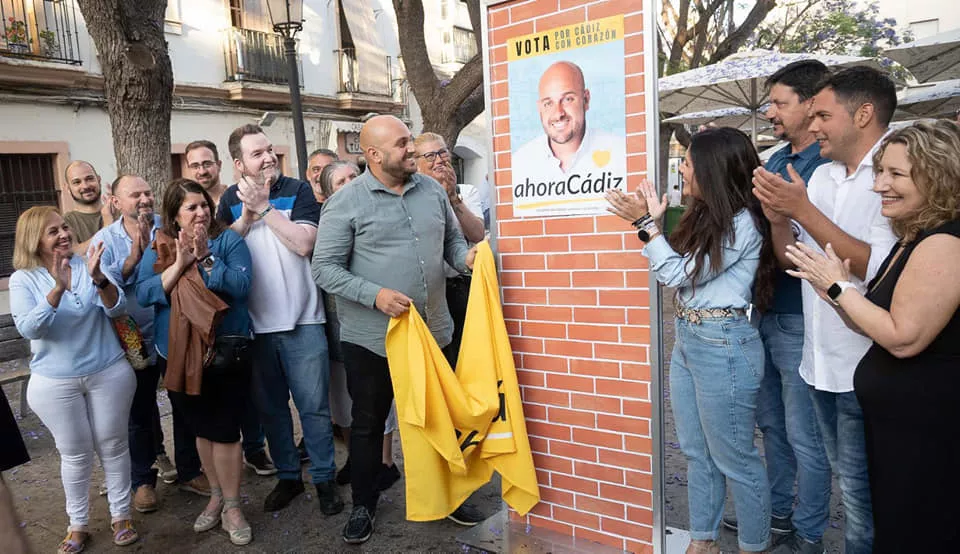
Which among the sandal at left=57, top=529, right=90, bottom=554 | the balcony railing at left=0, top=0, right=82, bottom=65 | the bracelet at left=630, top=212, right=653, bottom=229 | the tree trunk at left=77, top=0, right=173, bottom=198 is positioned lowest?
the sandal at left=57, top=529, right=90, bottom=554

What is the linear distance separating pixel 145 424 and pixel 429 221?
2240 millimetres

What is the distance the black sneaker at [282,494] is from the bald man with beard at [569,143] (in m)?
2.37

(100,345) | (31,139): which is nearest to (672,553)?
(100,345)

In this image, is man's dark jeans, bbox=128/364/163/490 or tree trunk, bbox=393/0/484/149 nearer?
man's dark jeans, bbox=128/364/163/490

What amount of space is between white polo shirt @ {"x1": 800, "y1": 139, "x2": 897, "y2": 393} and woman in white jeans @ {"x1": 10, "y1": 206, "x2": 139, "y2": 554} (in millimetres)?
3420

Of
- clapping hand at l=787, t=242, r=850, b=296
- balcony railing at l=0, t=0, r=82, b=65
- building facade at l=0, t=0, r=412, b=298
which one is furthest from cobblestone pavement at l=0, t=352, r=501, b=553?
balcony railing at l=0, t=0, r=82, b=65

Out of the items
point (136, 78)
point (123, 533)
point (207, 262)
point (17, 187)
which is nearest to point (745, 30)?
point (136, 78)

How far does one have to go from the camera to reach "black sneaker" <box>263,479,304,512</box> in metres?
4.14

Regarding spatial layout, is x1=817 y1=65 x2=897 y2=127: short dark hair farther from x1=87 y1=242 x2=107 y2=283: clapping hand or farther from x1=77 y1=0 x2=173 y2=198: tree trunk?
x1=77 y1=0 x2=173 y2=198: tree trunk

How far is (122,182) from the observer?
14.5ft

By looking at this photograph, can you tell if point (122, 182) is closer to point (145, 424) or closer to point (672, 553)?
point (145, 424)

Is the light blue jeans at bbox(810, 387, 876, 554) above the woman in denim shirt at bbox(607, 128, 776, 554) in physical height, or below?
below

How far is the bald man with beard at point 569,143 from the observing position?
303 cm

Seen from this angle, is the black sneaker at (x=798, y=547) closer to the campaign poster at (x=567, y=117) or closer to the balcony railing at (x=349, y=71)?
the campaign poster at (x=567, y=117)
